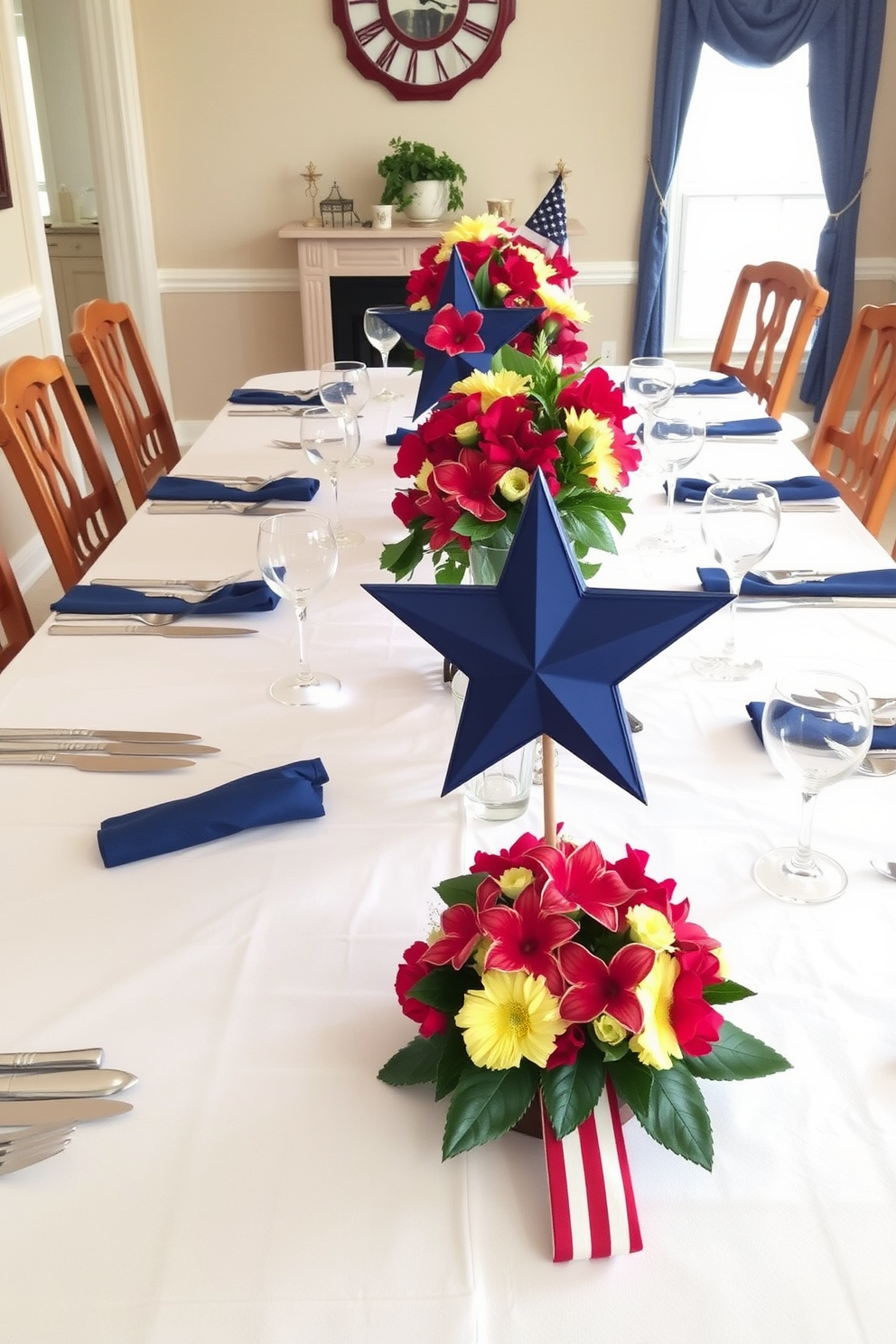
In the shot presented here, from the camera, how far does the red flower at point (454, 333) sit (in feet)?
5.25

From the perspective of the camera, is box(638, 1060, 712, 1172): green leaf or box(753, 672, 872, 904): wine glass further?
box(753, 672, 872, 904): wine glass

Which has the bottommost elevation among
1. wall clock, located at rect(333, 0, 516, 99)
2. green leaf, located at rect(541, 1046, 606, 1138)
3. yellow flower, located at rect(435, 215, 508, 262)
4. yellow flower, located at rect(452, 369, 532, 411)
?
green leaf, located at rect(541, 1046, 606, 1138)

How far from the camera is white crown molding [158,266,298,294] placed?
4648mm

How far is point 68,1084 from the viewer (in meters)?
0.79

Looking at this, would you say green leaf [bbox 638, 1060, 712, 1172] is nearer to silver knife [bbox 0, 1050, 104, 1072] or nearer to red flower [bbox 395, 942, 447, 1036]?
red flower [bbox 395, 942, 447, 1036]

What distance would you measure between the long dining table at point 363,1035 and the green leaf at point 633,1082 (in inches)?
2.6

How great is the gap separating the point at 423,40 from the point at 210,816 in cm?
410

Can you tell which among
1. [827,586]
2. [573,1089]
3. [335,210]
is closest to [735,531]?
[827,586]

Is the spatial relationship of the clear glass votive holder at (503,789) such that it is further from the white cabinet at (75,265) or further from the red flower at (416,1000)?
the white cabinet at (75,265)

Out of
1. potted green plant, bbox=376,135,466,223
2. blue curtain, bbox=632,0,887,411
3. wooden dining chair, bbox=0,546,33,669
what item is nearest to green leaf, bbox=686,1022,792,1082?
wooden dining chair, bbox=0,546,33,669

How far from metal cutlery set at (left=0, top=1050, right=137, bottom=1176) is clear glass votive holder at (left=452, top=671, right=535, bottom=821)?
0.42m

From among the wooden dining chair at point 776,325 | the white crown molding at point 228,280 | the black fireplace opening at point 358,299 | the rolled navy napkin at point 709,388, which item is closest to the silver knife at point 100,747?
the rolled navy napkin at point 709,388

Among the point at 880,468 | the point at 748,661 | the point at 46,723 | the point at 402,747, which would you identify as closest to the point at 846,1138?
the point at 402,747

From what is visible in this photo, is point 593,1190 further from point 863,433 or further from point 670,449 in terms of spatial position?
point 863,433
